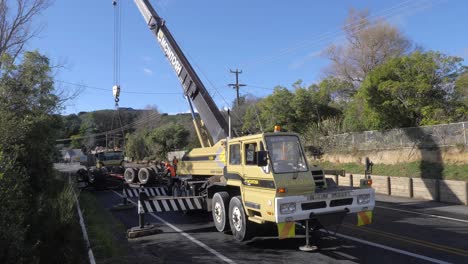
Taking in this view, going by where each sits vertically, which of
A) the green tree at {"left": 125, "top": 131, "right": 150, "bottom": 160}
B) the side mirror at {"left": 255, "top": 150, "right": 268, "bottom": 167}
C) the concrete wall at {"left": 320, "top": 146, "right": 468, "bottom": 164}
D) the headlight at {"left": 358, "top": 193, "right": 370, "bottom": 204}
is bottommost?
the headlight at {"left": 358, "top": 193, "right": 370, "bottom": 204}

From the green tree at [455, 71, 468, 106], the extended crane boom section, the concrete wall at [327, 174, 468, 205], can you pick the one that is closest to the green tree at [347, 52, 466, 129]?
the green tree at [455, 71, 468, 106]

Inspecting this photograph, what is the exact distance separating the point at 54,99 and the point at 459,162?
19.1m

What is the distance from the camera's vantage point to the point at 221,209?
9.94 metres

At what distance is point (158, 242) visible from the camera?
31.5ft

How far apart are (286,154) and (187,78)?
7734 millimetres

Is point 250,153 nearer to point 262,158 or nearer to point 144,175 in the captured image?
point 262,158

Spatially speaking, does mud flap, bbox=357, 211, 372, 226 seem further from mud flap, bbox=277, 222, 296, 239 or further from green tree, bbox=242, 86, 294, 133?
green tree, bbox=242, 86, 294, 133

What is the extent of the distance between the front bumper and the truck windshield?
2.48 ft

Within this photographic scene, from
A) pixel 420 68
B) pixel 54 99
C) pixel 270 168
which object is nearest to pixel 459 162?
pixel 420 68

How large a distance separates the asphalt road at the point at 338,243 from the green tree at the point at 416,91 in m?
9.60

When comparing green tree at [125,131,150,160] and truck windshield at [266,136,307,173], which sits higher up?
green tree at [125,131,150,160]

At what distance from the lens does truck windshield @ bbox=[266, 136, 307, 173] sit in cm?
834

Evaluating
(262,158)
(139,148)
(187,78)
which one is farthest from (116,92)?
(139,148)

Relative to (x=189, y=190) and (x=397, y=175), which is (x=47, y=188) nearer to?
(x=189, y=190)
